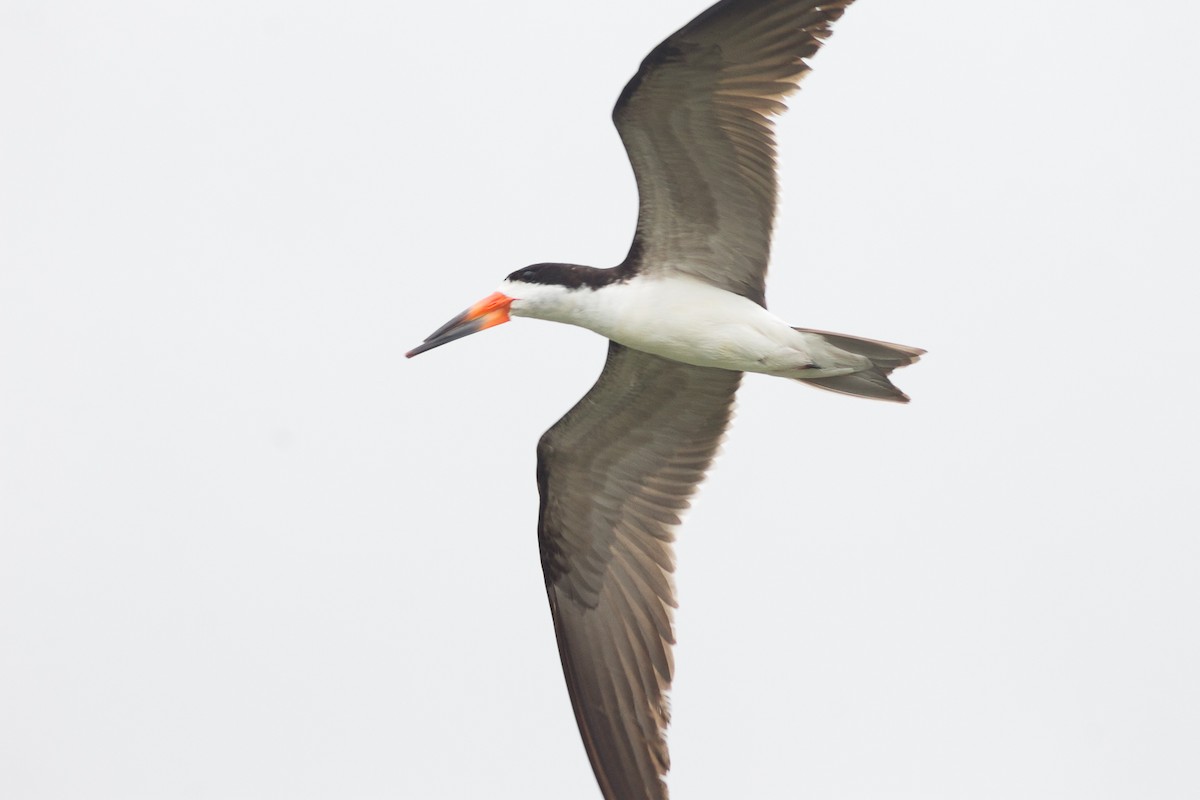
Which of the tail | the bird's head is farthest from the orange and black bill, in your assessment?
the tail

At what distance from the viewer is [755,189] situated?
37.3ft

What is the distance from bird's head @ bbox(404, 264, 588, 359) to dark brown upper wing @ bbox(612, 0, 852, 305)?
513 mm

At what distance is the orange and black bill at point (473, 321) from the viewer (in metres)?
11.8

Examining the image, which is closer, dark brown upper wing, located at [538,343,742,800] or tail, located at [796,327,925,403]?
tail, located at [796,327,925,403]

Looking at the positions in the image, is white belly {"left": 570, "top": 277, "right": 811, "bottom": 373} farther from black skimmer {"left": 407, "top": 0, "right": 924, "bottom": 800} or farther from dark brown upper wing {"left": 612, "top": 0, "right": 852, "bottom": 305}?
dark brown upper wing {"left": 612, "top": 0, "right": 852, "bottom": 305}

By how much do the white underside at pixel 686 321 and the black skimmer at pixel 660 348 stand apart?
1cm

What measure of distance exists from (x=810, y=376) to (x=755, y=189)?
138 cm

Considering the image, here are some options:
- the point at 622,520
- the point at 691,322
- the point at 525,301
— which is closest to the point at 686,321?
the point at 691,322

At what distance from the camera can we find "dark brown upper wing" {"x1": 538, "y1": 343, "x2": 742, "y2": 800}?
12.5 m

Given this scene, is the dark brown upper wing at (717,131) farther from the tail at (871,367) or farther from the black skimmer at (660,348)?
the tail at (871,367)

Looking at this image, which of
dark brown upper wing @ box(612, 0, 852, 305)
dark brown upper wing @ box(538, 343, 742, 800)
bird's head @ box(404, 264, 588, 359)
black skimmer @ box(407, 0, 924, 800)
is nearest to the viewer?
dark brown upper wing @ box(612, 0, 852, 305)

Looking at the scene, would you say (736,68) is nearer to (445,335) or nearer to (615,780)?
(445,335)

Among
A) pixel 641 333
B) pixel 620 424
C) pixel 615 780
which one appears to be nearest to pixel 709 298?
pixel 641 333

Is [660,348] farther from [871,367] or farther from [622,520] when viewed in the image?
[622,520]
